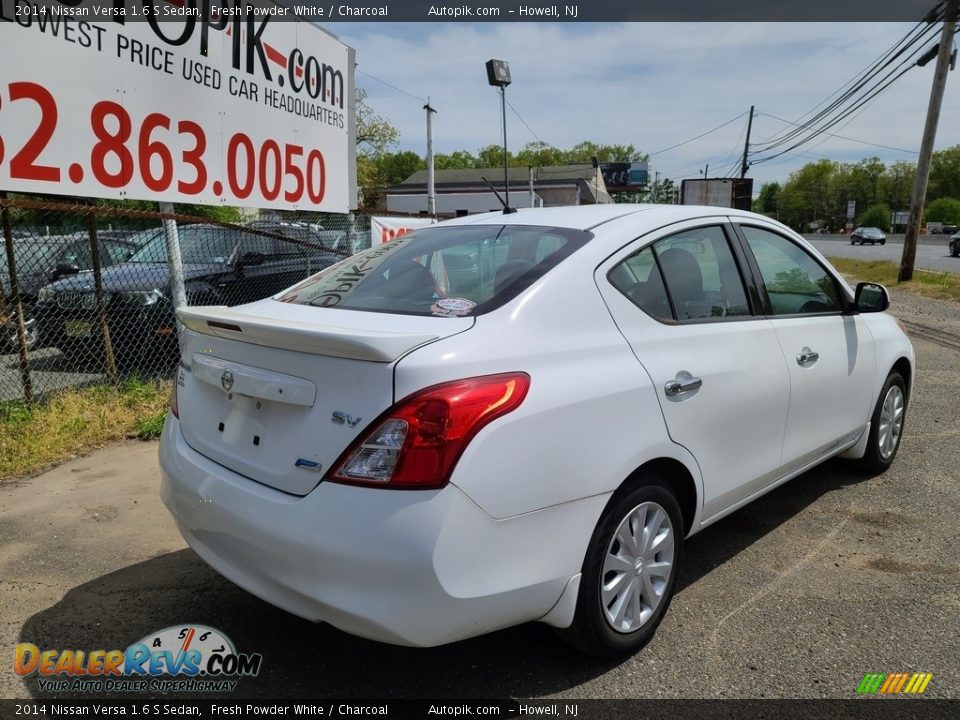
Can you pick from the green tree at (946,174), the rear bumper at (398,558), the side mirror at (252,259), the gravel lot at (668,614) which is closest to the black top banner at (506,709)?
the gravel lot at (668,614)

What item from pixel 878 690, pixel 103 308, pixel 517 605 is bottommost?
pixel 878 690

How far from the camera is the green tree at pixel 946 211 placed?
93250mm

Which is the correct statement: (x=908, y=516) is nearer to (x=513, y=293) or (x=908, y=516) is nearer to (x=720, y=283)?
(x=720, y=283)

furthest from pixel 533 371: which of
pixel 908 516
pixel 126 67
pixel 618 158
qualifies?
pixel 618 158

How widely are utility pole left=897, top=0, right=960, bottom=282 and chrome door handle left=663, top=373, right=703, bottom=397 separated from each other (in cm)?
1846

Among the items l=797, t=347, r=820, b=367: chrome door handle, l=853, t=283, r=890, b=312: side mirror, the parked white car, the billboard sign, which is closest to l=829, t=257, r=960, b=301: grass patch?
l=853, t=283, r=890, b=312: side mirror

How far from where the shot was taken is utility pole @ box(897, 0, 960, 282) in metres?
16.9

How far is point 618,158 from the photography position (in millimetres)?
118875

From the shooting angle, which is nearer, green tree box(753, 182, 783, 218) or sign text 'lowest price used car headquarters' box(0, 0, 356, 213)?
sign text 'lowest price used car headquarters' box(0, 0, 356, 213)

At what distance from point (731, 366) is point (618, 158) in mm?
122834

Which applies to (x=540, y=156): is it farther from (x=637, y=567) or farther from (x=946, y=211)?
(x=637, y=567)

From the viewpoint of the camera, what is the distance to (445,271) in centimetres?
292

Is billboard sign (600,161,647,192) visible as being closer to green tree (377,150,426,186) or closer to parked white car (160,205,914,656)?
green tree (377,150,426,186)

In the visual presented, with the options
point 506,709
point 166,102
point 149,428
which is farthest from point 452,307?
point 166,102
